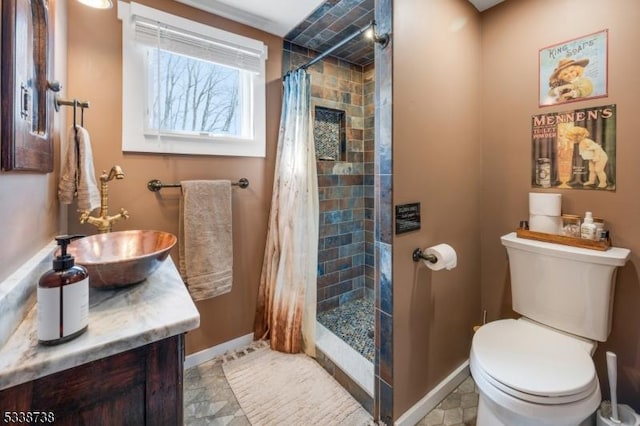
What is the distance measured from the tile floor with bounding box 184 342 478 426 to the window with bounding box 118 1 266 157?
1.45 metres

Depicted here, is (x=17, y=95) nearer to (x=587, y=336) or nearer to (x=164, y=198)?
(x=164, y=198)

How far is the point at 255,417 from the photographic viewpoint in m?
1.52

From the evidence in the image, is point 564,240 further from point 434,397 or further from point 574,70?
point 434,397

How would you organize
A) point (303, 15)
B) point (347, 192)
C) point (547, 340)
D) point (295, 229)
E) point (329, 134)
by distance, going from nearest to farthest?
point (547, 340)
point (303, 15)
point (295, 229)
point (329, 134)
point (347, 192)

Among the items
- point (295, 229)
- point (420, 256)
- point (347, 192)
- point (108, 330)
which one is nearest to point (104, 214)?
point (108, 330)

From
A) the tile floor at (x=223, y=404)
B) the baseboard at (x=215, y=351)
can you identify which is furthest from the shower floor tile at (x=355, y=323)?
the baseboard at (x=215, y=351)

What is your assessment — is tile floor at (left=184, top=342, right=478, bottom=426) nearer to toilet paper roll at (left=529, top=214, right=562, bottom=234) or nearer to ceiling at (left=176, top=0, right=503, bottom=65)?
toilet paper roll at (left=529, top=214, right=562, bottom=234)

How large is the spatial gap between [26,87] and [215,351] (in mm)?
1795

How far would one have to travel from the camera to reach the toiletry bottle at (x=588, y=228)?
1.39m

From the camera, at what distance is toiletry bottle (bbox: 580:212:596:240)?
1.39m

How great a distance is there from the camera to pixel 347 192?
2.69 metres

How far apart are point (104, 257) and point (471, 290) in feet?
6.74

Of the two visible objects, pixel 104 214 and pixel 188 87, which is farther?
pixel 188 87

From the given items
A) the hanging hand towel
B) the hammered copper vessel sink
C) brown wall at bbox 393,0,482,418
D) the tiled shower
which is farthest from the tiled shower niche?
the hammered copper vessel sink
